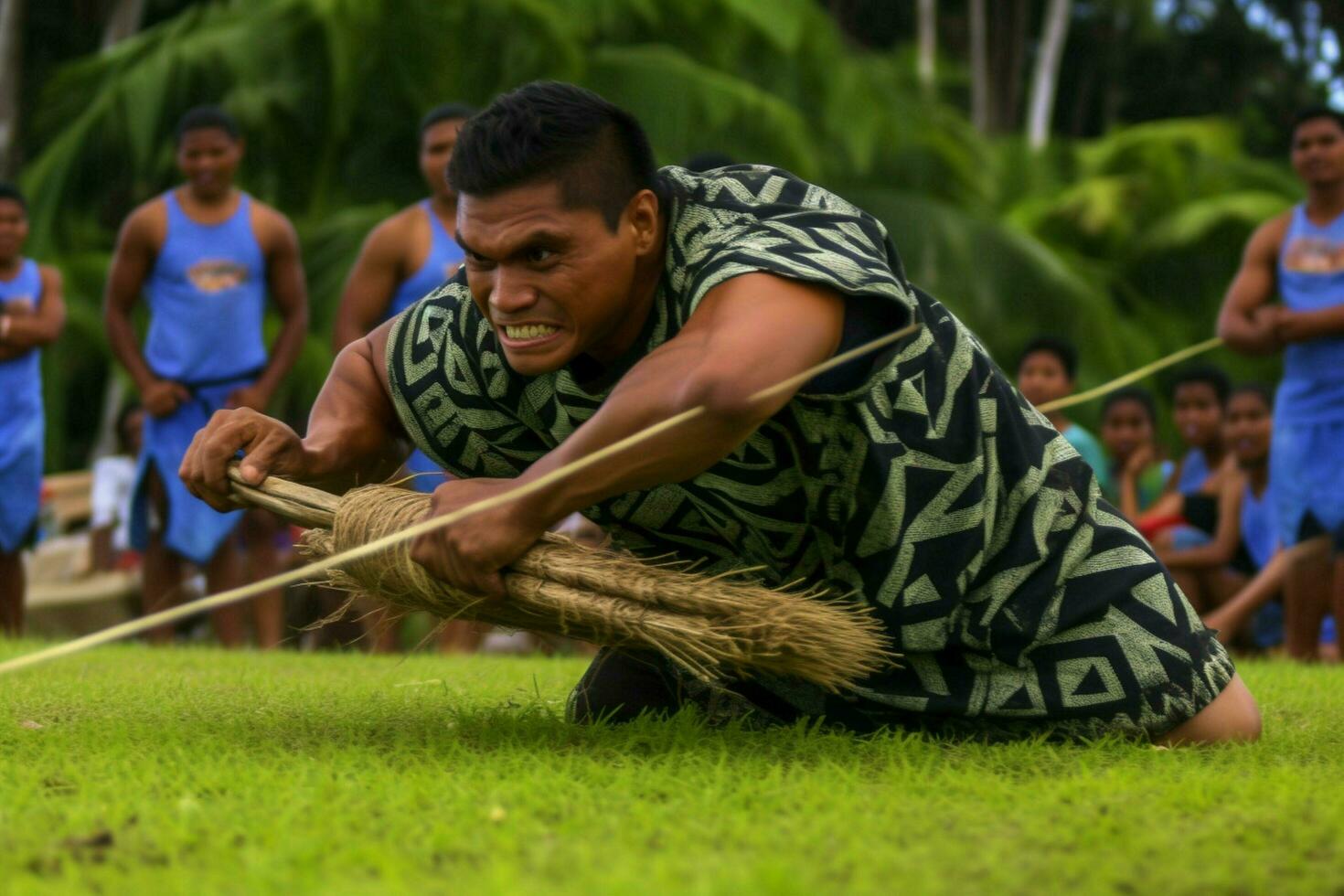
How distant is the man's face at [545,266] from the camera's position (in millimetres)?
2928

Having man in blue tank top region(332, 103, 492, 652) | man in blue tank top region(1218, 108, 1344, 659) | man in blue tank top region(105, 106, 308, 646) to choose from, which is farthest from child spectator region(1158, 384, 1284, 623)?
man in blue tank top region(105, 106, 308, 646)

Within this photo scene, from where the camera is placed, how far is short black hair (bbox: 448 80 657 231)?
293 centimetres

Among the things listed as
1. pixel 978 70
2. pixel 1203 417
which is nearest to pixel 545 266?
pixel 1203 417

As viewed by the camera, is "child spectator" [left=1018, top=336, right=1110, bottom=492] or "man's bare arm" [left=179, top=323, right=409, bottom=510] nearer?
"man's bare arm" [left=179, top=323, right=409, bottom=510]

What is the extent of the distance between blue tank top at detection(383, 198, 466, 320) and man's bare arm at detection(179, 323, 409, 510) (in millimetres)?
2872

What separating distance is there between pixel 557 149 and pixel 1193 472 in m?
6.23

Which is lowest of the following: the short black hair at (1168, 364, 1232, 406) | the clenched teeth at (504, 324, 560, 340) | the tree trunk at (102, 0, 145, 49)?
the short black hair at (1168, 364, 1232, 406)

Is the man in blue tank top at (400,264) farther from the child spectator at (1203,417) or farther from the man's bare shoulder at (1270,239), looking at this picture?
the child spectator at (1203,417)

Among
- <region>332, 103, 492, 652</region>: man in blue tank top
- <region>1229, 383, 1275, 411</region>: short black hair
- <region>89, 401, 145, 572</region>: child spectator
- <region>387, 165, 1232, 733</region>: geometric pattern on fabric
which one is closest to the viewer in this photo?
<region>387, 165, 1232, 733</region>: geometric pattern on fabric

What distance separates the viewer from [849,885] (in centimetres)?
205

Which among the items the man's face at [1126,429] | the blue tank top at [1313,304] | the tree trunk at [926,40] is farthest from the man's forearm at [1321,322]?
the tree trunk at [926,40]

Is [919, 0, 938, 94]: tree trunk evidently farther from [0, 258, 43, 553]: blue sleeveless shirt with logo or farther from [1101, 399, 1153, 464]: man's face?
[0, 258, 43, 553]: blue sleeveless shirt with logo

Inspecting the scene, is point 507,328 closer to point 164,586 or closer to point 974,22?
point 164,586

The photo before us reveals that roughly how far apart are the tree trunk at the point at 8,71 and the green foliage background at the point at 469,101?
0.24 metres
